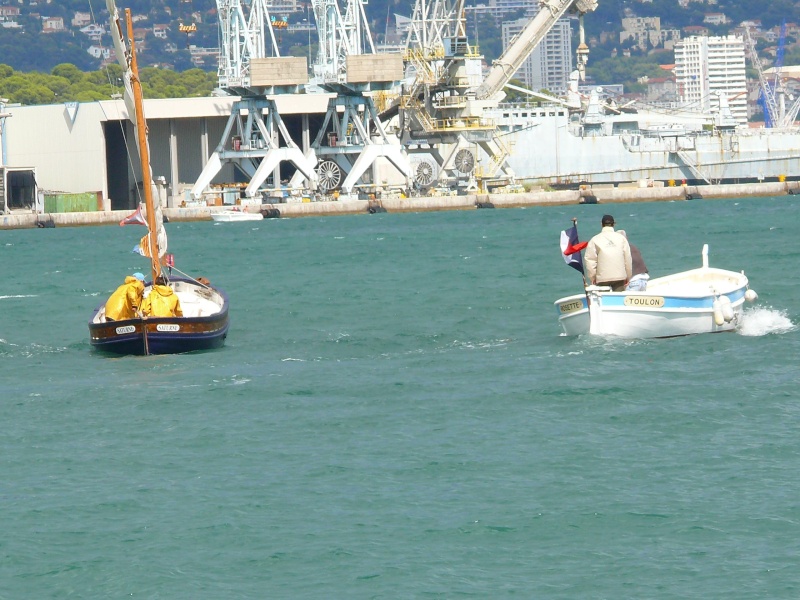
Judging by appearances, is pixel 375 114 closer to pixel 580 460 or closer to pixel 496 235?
pixel 496 235

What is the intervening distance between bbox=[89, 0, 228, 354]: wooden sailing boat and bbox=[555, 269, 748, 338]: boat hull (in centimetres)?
669

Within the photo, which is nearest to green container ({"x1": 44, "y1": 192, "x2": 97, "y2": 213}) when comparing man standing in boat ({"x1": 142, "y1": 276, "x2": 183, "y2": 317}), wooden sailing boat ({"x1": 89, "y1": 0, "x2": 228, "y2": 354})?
wooden sailing boat ({"x1": 89, "y1": 0, "x2": 228, "y2": 354})

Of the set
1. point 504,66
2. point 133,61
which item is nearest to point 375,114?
point 504,66

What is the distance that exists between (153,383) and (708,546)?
1207 cm

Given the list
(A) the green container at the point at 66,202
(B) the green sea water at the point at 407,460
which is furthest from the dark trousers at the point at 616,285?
(A) the green container at the point at 66,202

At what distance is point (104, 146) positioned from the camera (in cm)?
9425

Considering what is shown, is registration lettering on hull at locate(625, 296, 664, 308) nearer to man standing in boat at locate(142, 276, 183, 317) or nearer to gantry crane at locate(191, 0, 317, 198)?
man standing in boat at locate(142, 276, 183, 317)

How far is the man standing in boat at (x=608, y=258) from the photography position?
941 inches

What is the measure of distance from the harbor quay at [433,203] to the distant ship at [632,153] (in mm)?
12153

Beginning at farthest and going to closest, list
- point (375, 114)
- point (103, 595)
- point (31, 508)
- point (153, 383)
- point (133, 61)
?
point (375, 114), point (133, 61), point (153, 383), point (31, 508), point (103, 595)

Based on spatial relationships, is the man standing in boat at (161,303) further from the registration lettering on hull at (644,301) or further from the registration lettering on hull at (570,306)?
the registration lettering on hull at (644,301)

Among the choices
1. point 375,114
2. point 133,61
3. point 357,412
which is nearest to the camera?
point 357,412

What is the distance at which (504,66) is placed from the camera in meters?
104

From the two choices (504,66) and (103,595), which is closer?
(103,595)
